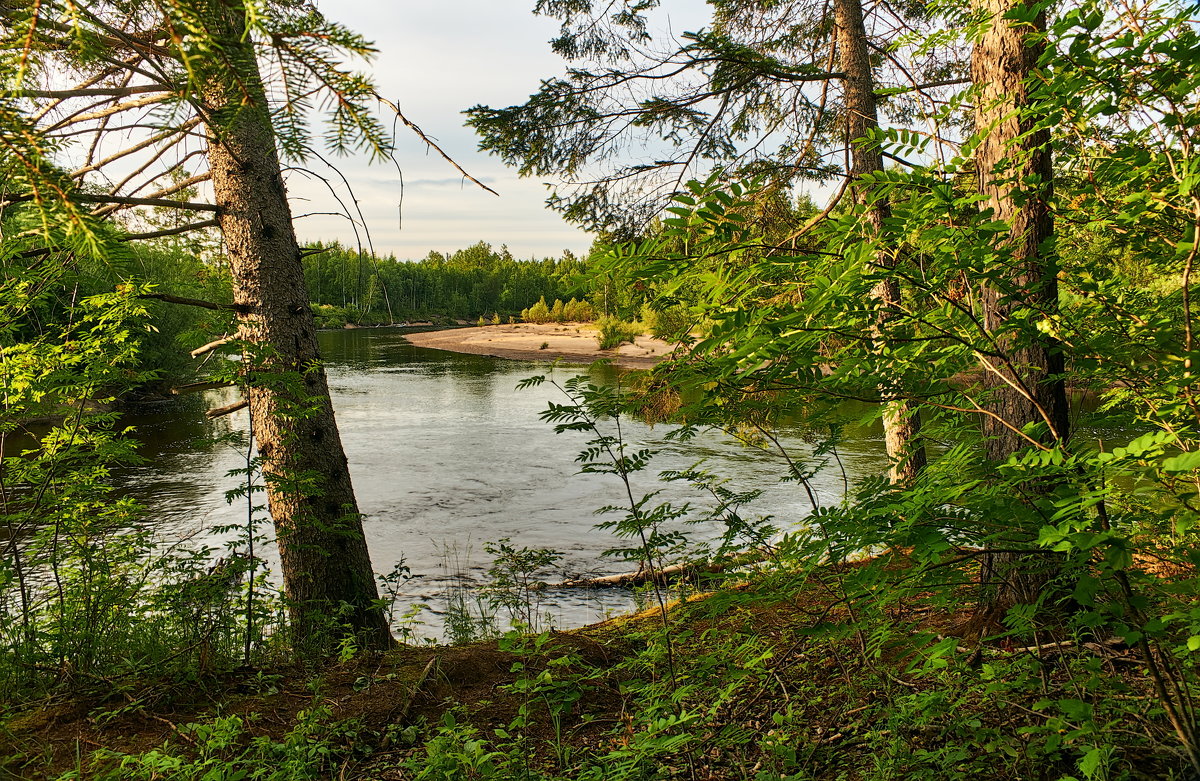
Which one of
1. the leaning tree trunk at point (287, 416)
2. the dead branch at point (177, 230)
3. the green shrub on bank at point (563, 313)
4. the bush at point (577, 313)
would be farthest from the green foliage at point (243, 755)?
the bush at point (577, 313)

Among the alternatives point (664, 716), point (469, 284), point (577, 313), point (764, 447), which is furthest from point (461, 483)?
point (469, 284)

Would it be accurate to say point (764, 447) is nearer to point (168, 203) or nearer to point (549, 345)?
point (168, 203)

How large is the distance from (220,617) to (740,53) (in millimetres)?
5160

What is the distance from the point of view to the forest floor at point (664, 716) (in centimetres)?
223

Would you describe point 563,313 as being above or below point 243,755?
above

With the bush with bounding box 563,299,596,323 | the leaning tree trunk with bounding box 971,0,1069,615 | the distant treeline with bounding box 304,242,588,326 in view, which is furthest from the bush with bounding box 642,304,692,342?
the distant treeline with bounding box 304,242,588,326

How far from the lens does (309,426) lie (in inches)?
191

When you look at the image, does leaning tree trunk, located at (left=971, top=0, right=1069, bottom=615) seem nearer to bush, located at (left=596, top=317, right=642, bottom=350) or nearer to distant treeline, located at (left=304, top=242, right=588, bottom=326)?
bush, located at (left=596, top=317, right=642, bottom=350)

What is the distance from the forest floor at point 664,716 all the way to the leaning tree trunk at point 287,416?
0.89 metres

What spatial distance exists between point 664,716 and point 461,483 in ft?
34.3

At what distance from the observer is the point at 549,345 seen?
4081 cm

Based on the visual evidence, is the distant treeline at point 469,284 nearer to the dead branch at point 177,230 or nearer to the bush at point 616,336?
the bush at point 616,336

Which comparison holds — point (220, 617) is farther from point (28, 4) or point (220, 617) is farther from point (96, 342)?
point (28, 4)

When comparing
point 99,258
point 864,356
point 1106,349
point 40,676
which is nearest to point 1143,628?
point 1106,349
